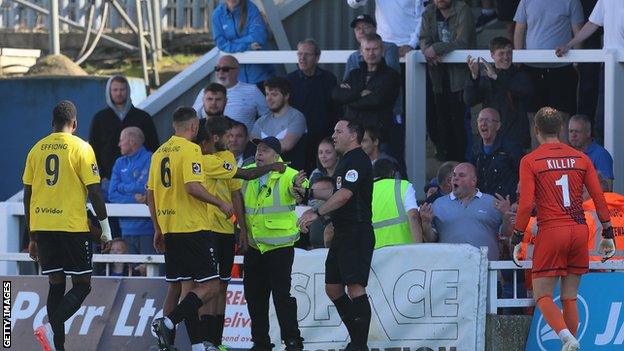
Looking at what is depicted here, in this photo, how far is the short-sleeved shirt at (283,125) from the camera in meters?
14.8

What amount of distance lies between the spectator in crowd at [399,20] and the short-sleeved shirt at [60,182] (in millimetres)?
4486

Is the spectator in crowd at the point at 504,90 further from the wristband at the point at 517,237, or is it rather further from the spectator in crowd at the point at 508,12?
the wristband at the point at 517,237

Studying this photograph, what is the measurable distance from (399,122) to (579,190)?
3659 mm

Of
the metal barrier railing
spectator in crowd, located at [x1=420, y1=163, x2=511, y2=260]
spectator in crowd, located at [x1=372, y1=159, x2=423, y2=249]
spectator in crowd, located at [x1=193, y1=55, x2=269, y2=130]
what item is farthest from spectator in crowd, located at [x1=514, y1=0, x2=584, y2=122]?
the metal barrier railing

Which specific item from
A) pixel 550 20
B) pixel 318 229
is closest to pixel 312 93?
pixel 318 229

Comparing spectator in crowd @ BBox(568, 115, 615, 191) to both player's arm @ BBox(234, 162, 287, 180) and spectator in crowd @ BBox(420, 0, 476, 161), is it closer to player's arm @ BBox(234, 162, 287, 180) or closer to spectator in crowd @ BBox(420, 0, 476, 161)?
spectator in crowd @ BBox(420, 0, 476, 161)

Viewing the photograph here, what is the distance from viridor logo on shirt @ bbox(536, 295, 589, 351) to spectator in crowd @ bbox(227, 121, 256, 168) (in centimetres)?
362

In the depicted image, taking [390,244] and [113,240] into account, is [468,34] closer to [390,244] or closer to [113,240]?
[390,244]

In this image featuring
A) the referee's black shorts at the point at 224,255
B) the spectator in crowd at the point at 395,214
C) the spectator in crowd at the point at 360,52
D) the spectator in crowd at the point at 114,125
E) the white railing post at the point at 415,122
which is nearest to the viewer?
the referee's black shorts at the point at 224,255

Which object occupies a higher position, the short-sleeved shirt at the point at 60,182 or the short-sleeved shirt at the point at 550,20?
the short-sleeved shirt at the point at 550,20

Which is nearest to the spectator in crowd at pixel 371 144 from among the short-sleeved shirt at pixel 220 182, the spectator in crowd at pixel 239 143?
the spectator in crowd at pixel 239 143

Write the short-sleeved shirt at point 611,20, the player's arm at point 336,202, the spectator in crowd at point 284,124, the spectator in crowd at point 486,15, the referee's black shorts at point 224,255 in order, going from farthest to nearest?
1. the spectator in crowd at point 486,15
2. the spectator in crowd at point 284,124
3. the short-sleeved shirt at point 611,20
4. the referee's black shorts at point 224,255
5. the player's arm at point 336,202

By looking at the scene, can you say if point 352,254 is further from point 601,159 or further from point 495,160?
point 601,159

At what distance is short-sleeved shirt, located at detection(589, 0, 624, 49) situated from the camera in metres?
14.4
